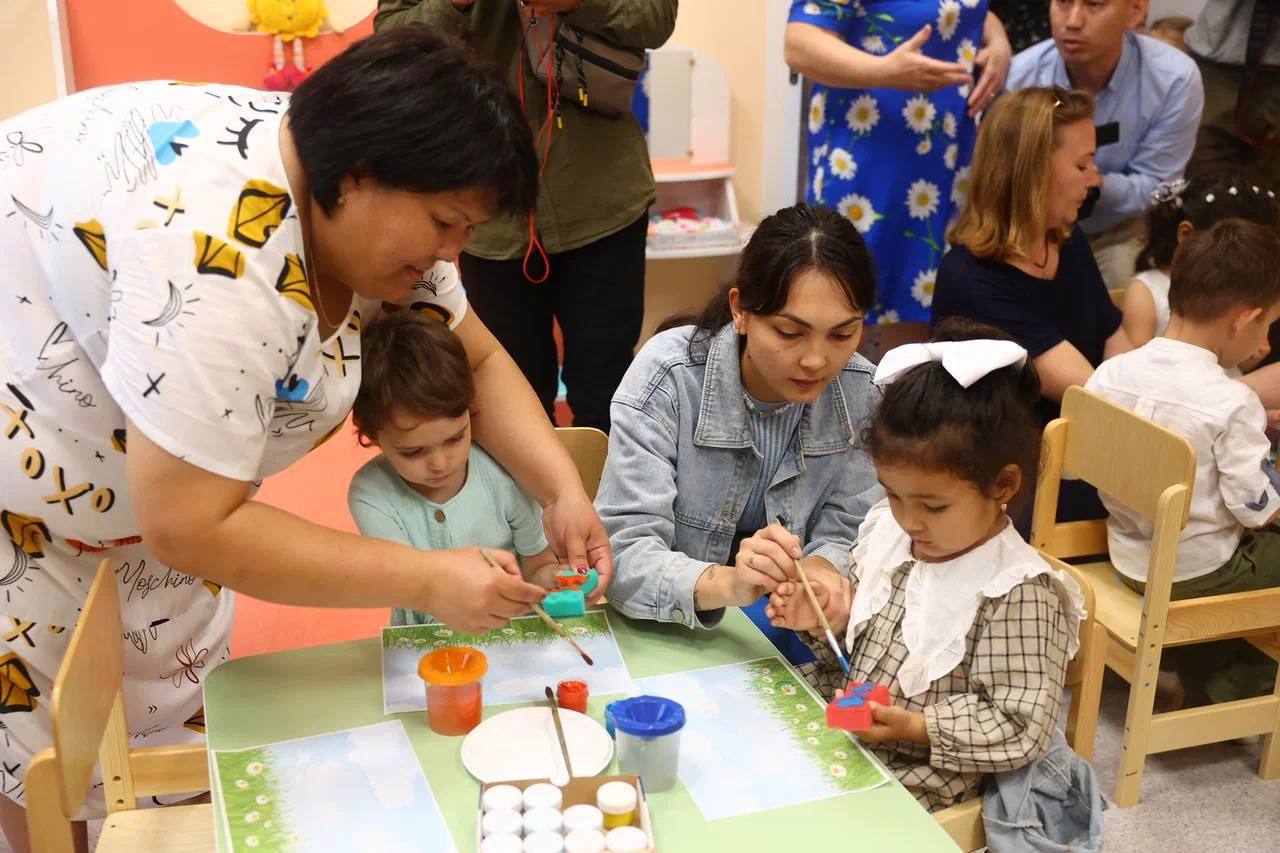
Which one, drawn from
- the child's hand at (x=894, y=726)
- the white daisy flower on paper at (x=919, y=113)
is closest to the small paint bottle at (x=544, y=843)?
the child's hand at (x=894, y=726)

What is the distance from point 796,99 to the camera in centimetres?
392

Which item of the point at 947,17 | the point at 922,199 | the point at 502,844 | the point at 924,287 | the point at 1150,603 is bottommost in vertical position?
the point at 1150,603

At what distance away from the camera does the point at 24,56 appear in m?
3.61

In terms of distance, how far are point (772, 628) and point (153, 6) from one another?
3.09m

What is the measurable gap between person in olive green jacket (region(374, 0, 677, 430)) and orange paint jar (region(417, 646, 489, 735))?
1.21 meters

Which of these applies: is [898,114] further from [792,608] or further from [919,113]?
[792,608]

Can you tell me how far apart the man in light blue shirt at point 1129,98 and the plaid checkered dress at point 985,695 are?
1.94m

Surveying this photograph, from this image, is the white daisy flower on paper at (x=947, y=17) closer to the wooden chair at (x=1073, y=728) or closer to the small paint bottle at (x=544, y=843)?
the wooden chair at (x=1073, y=728)

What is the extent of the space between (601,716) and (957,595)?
0.46 m

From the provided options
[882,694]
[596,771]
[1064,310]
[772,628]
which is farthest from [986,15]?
[596,771]

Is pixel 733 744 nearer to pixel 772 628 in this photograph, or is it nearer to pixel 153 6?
pixel 772 628

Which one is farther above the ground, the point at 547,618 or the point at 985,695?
the point at 547,618

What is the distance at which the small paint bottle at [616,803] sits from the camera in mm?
1064

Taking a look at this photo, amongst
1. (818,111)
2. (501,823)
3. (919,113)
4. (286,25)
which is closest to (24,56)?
(286,25)
